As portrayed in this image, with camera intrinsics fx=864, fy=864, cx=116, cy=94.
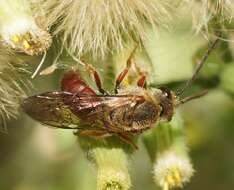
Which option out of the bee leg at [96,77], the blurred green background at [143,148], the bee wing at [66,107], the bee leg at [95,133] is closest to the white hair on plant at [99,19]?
the bee leg at [96,77]

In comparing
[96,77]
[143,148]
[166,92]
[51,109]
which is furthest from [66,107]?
[143,148]

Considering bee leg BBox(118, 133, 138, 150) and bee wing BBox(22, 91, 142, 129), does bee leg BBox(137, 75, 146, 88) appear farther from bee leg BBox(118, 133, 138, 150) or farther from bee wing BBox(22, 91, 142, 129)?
bee leg BBox(118, 133, 138, 150)

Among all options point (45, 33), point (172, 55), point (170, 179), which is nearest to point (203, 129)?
point (172, 55)

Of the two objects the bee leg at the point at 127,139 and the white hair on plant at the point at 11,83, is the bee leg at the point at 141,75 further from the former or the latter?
the white hair on plant at the point at 11,83

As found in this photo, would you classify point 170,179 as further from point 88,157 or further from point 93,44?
point 93,44

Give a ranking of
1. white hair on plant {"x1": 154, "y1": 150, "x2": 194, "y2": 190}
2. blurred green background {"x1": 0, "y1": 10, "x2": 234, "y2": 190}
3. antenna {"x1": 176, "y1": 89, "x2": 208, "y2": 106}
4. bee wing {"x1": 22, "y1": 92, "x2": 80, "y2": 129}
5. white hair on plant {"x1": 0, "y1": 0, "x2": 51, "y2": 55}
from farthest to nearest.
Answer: blurred green background {"x1": 0, "y1": 10, "x2": 234, "y2": 190} → antenna {"x1": 176, "y1": 89, "x2": 208, "y2": 106} → white hair on plant {"x1": 154, "y1": 150, "x2": 194, "y2": 190} → bee wing {"x1": 22, "y1": 92, "x2": 80, "y2": 129} → white hair on plant {"x1": 0, "y1": 0, "x2": 51, "y2": 55}

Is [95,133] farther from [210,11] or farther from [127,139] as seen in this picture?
[210,11]

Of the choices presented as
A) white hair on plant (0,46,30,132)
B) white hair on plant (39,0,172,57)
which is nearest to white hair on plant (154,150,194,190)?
white hair on plant (39,0,172,57)
